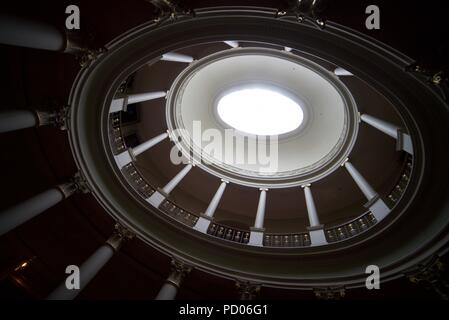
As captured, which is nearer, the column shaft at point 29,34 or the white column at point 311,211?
the column shaft at point 29,34

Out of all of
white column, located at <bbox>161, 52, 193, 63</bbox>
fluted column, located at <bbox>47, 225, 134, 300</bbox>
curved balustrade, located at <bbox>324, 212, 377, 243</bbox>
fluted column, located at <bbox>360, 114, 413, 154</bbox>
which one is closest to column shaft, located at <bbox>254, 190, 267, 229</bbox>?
curved balustrade, located at <bbox>324, 212, 377, 243</bbox>

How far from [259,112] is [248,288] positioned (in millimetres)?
11771

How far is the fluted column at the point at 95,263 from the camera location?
10.3 metres

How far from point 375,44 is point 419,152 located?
3925mm

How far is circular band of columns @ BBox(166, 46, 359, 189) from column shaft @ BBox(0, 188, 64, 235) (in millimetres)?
8091

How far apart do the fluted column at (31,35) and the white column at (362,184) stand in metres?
12.0

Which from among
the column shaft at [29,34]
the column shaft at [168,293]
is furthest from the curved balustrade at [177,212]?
the column shaft at [29,34]

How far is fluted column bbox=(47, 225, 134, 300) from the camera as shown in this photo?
10294 mm

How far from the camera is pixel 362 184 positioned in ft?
47.8

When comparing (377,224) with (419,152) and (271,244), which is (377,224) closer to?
(419,152)

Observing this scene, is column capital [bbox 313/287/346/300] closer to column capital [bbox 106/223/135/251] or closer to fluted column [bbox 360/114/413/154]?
fluted column [bbox 360/114/413/154]

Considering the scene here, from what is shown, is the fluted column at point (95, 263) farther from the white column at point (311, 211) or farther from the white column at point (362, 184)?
the white column at point (362, 184)

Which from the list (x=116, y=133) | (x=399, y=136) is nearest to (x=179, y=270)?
(x=116, y=133)
